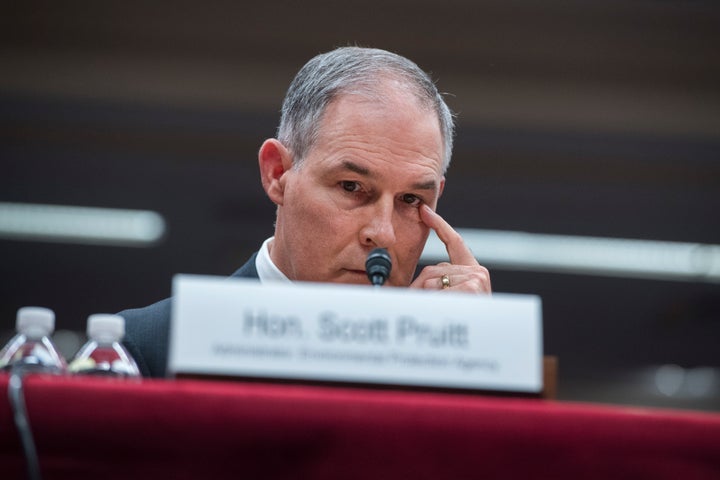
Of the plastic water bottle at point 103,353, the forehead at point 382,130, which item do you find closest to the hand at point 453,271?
the forehead at point 382,130

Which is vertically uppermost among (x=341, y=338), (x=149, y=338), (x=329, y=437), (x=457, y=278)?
(x=457, y=278)

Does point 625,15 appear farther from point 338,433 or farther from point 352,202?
point 338,433

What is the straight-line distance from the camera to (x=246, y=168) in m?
5.92

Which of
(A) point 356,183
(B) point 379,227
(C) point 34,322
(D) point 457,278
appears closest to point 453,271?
(D) point 457,278

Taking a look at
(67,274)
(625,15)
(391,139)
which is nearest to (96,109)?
(67,274)

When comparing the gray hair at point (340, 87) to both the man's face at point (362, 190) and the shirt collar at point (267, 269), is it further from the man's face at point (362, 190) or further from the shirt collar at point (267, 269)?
the shirt collar at point (267, 269)

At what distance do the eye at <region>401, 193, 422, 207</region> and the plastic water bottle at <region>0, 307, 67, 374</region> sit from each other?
90 centimetres

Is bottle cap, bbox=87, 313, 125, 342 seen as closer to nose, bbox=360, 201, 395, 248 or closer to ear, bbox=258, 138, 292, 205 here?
nose, bbox=360, 201, 395, 248

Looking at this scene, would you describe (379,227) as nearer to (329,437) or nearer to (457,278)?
(457,278)

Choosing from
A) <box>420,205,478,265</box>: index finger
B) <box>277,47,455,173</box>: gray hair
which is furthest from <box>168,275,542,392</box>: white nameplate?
<box>277,47,455,173</box>: gray hair

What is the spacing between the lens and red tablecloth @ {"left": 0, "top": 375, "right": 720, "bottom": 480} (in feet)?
2.67

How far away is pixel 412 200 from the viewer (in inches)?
75.9

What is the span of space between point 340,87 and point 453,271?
0.46 metres

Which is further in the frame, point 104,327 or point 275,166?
point 275,166
